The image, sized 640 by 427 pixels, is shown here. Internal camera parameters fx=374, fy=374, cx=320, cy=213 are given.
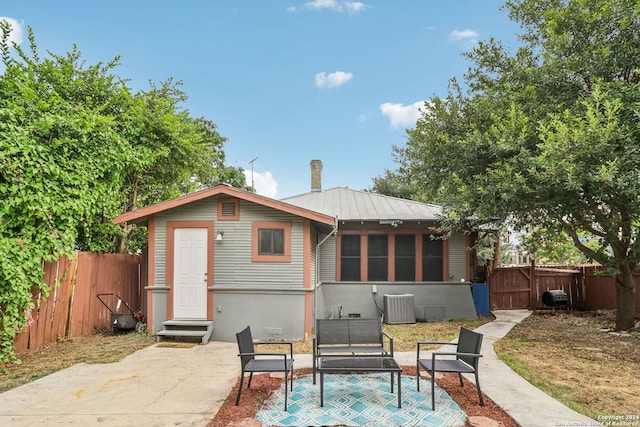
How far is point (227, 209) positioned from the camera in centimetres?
806

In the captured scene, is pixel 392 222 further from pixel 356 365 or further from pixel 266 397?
pixel 266 397

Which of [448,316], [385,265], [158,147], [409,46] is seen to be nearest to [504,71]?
[409,46]

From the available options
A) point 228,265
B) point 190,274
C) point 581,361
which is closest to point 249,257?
point 228,265

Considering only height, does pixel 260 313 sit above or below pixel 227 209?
below

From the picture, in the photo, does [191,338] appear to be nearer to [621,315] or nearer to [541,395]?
[541,395]

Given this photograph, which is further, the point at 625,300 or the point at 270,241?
the point at 625,300

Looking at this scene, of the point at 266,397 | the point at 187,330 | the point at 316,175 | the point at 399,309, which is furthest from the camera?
the point at 316,175

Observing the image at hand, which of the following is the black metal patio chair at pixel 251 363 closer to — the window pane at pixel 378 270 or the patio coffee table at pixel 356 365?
the patio coffee table at pixel 356 365

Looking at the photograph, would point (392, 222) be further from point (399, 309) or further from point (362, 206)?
point (399, 309)

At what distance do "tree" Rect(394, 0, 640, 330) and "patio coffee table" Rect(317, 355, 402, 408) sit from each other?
440cm

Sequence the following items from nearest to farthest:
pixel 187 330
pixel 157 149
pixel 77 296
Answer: pixel 187 330, pixel 77 296, pixel 157 149

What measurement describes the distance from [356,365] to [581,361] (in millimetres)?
4225

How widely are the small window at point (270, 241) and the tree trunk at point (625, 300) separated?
7356 millimetres

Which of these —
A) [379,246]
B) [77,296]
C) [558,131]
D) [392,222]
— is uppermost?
[558,131]
